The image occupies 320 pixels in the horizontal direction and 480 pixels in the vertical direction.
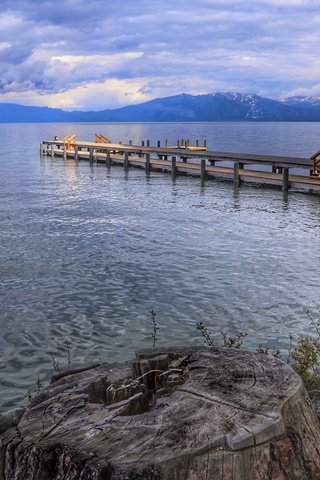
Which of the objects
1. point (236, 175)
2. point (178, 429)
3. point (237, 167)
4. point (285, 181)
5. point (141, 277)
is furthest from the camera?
point (236, 175)

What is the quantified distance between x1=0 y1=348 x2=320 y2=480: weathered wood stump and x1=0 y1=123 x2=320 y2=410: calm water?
476 centimetres

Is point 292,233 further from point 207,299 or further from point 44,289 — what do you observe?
point 44,289

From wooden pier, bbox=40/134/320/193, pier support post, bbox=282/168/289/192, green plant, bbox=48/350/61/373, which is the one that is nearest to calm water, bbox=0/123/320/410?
green plant, bbox=48/350/61/373

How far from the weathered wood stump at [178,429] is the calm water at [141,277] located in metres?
4.76

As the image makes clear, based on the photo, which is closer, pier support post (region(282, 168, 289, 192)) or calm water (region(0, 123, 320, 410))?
calm water (region(0, 123, 320, 410))

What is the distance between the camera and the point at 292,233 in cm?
1905

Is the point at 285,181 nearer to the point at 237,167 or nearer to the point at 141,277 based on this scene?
the point at 237,167

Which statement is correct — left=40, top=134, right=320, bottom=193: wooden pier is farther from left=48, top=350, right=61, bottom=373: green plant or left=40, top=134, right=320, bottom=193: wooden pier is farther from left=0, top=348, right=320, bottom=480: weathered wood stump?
left=0, top=348, right=320, bottom=480: weathered wood stump

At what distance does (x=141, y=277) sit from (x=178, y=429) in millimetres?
10358

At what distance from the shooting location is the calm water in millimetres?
9477

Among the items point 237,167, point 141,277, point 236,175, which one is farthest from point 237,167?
point 141,277

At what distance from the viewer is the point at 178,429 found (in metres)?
2.60

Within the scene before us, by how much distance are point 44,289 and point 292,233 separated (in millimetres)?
9916

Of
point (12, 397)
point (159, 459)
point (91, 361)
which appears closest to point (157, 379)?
point (159, 459)
